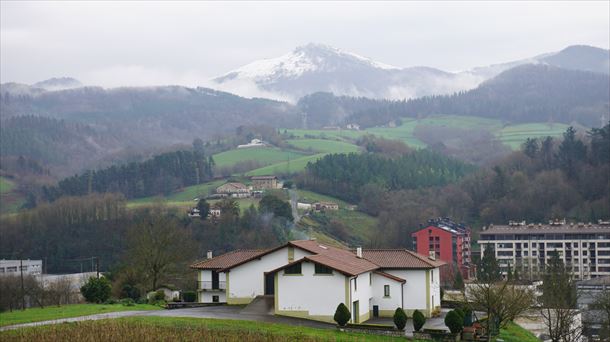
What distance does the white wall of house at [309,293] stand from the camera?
43781mm

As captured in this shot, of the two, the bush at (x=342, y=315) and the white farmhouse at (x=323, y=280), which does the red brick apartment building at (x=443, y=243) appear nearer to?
the white farmhouse at (x=323, y=280)

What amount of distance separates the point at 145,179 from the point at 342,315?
13798 cm

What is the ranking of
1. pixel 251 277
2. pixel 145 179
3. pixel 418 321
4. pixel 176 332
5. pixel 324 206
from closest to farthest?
1. pixel 176 332
2. pixel 418 321
3. pixel 251 277
4. pixel 324 206
5. pixel 145 179

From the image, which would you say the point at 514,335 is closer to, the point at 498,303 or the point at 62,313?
the point at 498,303

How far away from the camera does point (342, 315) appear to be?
41188 mm

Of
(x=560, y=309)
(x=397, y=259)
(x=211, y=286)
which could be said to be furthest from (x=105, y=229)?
(x=560, y=309)

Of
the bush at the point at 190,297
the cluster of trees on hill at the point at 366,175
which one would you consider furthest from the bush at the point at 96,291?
the cluster of trees on hill at the point at 366,175

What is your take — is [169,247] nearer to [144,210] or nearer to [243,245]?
[243,245]

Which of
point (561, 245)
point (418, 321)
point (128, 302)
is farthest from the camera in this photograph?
point (561, 245)

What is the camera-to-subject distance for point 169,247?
6525cm

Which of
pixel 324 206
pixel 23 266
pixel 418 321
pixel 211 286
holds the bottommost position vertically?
pixel 23 266

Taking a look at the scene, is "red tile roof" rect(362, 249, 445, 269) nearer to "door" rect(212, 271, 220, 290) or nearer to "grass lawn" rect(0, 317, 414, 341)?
"door" rect(212, 271, 220, 290)

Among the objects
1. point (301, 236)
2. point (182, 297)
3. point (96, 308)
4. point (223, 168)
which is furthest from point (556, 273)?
point (223, 168)

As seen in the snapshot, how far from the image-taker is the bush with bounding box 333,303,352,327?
41.2 metres
